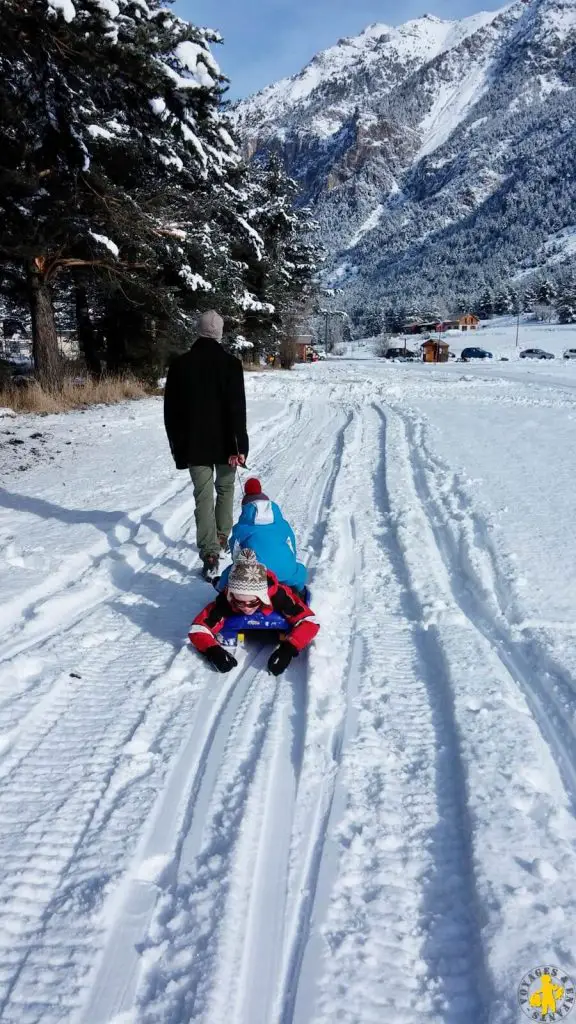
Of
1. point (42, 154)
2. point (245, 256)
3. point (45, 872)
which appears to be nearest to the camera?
point (45, 872)

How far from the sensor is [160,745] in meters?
2.81


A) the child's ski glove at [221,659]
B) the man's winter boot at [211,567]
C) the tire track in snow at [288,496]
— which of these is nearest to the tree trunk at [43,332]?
the tire track in snow at [288,496]

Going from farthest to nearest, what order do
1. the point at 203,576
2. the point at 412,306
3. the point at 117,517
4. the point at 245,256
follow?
1. the point at 412,306
2. the point at 245,256
3. the point at 117,517
4. the point at 203,576

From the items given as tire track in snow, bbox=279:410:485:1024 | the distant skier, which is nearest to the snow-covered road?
tire track in snow, bbox=279:410:485:1024

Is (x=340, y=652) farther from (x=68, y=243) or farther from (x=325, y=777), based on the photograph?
(x=68, y=243)

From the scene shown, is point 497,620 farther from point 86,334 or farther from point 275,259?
point 275,259

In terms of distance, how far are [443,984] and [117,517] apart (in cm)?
521

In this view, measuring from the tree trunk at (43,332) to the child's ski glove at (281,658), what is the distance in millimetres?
12016

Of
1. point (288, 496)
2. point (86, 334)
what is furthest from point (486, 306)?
point (288, 496)

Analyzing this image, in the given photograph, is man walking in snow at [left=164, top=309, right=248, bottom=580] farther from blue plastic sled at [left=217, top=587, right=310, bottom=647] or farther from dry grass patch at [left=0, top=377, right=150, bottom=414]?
dry grass patch at [left=0, top=377, right=150, bottom=414]

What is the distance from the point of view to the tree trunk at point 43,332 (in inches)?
524

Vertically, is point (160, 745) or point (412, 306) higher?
point (412, 306)

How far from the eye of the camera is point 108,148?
461 inches

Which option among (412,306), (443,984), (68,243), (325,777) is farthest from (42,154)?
(412,306)
